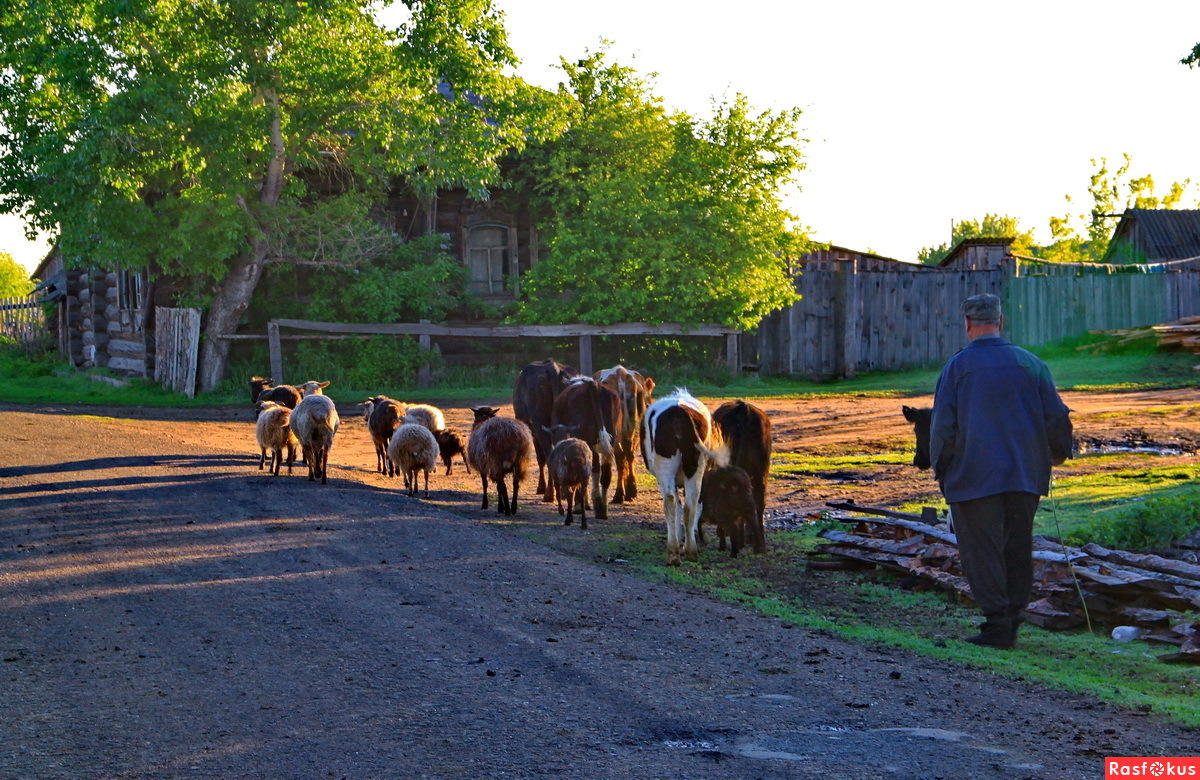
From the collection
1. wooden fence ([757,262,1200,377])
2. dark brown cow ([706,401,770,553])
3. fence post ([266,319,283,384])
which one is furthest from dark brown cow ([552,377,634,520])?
wooden fence ([757,262,1200,377])

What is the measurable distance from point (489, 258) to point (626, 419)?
19571mm

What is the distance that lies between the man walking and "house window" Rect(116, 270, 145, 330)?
2708 cm

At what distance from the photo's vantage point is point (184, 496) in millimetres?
14125

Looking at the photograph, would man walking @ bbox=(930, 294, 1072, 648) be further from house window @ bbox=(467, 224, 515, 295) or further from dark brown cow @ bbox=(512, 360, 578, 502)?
house window @ bbox=(467, 224, 515, 295)

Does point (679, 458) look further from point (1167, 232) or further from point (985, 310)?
point (1167, 232)

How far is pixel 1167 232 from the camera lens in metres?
51.5

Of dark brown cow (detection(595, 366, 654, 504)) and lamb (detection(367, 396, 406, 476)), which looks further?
lamb (detection(367, 396, 406, 476))

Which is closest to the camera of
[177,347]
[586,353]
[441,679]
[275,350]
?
[441,679]

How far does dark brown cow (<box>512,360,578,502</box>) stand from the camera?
51.4 ft

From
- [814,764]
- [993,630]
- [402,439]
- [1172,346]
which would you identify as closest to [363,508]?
[402,439]

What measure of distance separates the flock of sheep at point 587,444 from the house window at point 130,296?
15.2 meters

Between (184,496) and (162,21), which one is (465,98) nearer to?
(162,21)

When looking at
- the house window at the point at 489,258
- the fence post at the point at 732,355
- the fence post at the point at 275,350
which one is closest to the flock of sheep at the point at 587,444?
the fence post at the point at 275,350

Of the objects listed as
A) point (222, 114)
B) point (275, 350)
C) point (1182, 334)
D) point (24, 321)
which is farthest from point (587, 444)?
point (24, 321)
